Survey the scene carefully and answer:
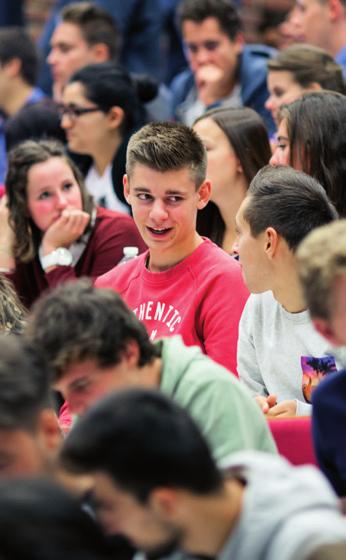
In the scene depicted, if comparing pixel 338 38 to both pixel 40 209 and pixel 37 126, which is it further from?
pixel 40 209

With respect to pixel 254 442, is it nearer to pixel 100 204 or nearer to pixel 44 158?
pixel 44 158

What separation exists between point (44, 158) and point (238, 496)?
297cm

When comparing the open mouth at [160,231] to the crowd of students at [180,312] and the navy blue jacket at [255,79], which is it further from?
the navy blue jacket at [255,79]

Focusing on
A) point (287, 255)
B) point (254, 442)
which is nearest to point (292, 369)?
point (287, 255)

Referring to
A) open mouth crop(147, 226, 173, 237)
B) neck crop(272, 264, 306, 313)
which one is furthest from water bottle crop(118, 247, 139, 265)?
neck crop(272, 264, 306, 313)

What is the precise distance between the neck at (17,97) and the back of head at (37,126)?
42.3 inches

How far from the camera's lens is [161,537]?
1960mm

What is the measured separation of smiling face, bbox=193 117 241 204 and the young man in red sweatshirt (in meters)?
0.59

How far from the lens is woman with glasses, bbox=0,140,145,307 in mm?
4648

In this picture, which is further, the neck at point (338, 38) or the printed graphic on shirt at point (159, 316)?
the neck at point (338, 38)

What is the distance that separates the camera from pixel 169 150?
3762mm

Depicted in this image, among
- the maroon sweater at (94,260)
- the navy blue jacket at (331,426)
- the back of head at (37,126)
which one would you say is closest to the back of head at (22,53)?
the back of head at (37,126)

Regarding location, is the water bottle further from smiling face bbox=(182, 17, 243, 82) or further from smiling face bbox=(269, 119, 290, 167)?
smiling face bbox=(182, 17, 243, 82)

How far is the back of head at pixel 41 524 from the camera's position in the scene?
1.80m
